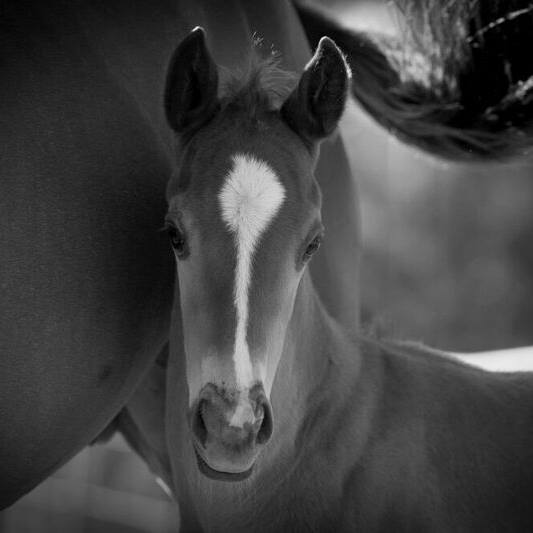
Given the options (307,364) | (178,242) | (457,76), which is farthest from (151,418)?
(457,76)

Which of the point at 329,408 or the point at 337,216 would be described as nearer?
the point at 329,408

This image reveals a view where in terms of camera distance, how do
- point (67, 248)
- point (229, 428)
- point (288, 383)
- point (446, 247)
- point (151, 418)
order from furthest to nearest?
point (446, 247), point (151, 418), point (288, 383), point (67, 248), point (229, 428)

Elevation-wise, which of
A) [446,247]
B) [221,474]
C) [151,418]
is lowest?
[446,247]

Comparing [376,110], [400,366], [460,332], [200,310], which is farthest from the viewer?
[460,332]

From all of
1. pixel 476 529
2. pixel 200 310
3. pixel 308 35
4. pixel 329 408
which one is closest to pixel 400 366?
pixel 329 408

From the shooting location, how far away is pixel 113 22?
256 centimetres

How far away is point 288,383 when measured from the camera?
240 cm

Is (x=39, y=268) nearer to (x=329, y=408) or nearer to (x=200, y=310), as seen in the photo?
(x=200, y=310)

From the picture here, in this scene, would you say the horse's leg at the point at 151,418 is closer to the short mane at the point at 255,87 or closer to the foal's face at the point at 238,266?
the foal's face at the point at 238,266

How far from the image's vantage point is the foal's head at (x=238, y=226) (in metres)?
1.97

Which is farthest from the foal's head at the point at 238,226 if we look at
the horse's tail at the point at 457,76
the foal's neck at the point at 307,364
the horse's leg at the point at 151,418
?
the horse's tail at the point at 457,76

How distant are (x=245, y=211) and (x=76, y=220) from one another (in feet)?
1.57

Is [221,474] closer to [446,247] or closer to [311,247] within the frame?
[311,247]

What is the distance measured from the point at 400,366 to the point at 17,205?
113 centimetres
